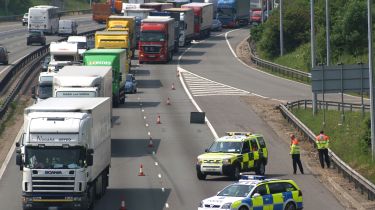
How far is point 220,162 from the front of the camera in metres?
45.3

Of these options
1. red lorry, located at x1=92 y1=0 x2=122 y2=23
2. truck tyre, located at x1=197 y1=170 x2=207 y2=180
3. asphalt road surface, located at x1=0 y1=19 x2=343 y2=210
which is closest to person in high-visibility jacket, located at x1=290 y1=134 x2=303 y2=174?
asphalt road surface, located at x1=0 y1=19 x2=343 y2=210

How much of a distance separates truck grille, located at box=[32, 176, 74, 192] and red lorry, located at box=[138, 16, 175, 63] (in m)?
61.7

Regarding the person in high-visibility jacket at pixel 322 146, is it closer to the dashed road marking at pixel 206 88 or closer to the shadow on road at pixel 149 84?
the dashed road marking at pixel 206 88

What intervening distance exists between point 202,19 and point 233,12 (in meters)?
22.9

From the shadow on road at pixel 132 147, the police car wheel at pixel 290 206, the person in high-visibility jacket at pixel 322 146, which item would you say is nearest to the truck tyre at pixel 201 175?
the person in high-visibility jacket at pixel 322 146

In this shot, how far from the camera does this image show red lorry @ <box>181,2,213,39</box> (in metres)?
125

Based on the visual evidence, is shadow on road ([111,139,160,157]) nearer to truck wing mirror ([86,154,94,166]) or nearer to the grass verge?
the grass verge

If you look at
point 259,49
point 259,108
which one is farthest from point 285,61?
point 259,108

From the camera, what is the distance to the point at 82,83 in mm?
55000

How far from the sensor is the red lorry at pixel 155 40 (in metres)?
99.6

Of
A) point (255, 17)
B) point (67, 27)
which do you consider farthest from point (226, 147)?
point (255, 17)

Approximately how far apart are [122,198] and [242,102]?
34.5 meters

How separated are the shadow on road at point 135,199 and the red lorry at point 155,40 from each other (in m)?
55.9

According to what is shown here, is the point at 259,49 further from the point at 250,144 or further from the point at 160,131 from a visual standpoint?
the point at 250,144
